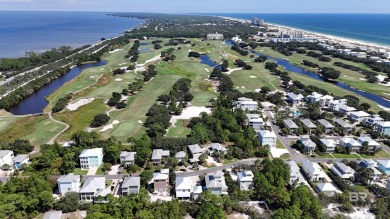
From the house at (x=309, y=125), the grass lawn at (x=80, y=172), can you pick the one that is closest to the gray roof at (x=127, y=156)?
the grass lawn at (x=80, y=172)

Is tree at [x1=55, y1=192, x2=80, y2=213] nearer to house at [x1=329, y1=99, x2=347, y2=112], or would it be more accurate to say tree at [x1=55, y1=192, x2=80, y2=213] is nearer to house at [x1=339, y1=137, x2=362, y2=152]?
house at [x1=339, y1=137, x2=362, y2=152]

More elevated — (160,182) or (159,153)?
(159,153)

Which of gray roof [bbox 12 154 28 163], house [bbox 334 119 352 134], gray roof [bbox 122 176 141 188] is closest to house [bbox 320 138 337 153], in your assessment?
house [bbox 334 119 352 134]

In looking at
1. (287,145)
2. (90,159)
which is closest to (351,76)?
(287,145)

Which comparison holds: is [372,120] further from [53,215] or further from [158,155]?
[53,215]

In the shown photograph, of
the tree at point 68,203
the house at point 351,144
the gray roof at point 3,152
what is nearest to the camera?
the tree at point 68,203

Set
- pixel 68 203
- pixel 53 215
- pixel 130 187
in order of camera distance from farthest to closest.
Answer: pixel 130 187, pixel 68 203, pixel 53 215

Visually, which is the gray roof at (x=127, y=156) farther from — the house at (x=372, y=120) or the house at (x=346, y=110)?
the house at (x=346, y=110)
